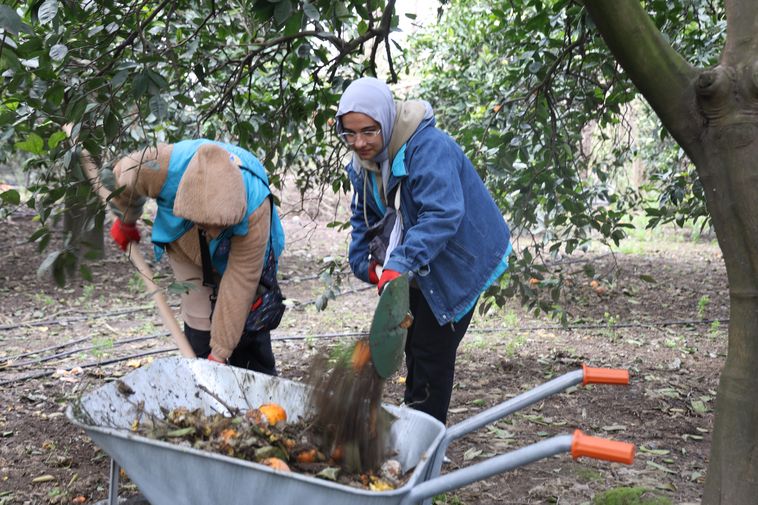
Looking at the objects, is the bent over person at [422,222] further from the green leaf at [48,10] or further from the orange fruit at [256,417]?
the green leaf at [48,10]

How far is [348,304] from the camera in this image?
24.5 feet

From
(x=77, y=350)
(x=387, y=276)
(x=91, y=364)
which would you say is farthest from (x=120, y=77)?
(x=77, y=350)

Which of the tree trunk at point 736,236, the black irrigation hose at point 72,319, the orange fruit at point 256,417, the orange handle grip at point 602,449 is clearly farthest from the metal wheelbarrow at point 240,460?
the black irrigation hose at point 72,319

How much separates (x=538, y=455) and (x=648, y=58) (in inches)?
48.0

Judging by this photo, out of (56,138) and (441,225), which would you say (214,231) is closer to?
(56,138)

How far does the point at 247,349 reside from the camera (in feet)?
11.0

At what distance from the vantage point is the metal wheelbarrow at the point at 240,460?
1732mm

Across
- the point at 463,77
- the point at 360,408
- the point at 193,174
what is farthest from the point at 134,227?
the point at 463,77

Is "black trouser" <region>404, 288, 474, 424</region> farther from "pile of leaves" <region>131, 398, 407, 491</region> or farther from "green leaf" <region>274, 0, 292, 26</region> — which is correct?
"green leaf" <region>274, 0, 292, 26</region>

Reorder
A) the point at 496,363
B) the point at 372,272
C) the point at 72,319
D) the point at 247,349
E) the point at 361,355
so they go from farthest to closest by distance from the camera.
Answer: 1. the point at 72,319
2. the point at 496,363
3. the point at 247,349
4. the point at 372,272
5. the point at 361,355

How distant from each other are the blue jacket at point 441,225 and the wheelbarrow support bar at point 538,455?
0.85 m

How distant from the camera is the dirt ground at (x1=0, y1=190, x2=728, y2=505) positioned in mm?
3174

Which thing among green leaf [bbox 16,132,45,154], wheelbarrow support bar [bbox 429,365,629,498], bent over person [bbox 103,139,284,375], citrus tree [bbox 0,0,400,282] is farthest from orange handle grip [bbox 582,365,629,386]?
green leaf [bbox 16,132,45,154]

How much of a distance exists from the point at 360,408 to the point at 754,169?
1.32 m
